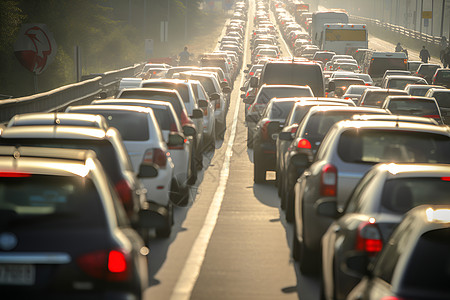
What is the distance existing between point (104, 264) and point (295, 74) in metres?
22.4

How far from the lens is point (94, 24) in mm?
84062

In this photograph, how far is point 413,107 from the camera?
24.7 meters

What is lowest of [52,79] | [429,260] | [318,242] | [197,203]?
[52,79]

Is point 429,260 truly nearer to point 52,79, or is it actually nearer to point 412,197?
point 412,197

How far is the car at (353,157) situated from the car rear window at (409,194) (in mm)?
2432

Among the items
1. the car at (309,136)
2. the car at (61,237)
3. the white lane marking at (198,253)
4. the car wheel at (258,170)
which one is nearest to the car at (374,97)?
the white lane marking at (198,253)

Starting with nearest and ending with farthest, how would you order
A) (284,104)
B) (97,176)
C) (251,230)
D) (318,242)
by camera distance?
(97,176) → (318,242) → (251,230) → (284,104)

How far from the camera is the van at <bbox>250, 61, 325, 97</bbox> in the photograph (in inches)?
1093

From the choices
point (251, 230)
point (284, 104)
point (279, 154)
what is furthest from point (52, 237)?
point (284, 104)

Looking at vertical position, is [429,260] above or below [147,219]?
above

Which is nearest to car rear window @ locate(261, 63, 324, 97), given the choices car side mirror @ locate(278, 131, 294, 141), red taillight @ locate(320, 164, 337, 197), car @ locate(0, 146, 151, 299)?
car side mirror @ locate(278, 131, 294, 141)

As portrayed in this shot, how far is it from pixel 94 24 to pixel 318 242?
248ft

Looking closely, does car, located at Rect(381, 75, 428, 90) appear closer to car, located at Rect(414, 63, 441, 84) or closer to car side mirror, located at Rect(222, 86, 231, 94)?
A: car side mirror, located at Rect(222, 86, 231, 94)

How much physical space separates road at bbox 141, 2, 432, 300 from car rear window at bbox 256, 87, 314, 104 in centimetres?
474
